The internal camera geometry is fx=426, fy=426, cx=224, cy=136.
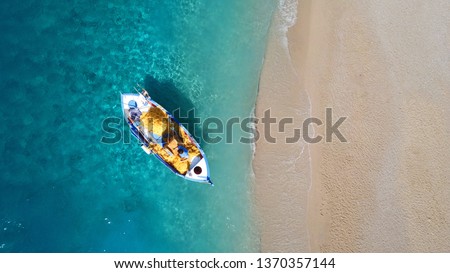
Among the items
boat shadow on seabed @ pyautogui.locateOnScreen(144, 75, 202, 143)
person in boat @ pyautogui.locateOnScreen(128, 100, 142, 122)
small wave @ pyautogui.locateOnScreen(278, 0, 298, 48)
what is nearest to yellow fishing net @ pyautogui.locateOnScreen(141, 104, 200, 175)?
person in boat @ pyautogui.locateOnScreen(128, 100, 142, 122)

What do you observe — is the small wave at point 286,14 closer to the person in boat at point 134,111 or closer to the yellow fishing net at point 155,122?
the yellow fishing net at point 155,122

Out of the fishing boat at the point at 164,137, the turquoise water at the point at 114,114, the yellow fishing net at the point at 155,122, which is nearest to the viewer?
the fishing boat at the point at 164,137

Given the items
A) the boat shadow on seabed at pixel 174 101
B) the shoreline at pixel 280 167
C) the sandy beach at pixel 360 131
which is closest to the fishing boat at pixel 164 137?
the boat shadow on seabed at pixel 174 101

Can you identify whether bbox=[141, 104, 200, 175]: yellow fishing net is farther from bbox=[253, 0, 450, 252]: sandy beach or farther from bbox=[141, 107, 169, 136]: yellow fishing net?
bbox=[253, 0, 450, 252]: sandy beach

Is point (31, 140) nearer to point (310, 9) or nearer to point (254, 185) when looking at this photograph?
point (254, 185)

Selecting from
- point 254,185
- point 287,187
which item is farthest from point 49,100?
point 287,187
